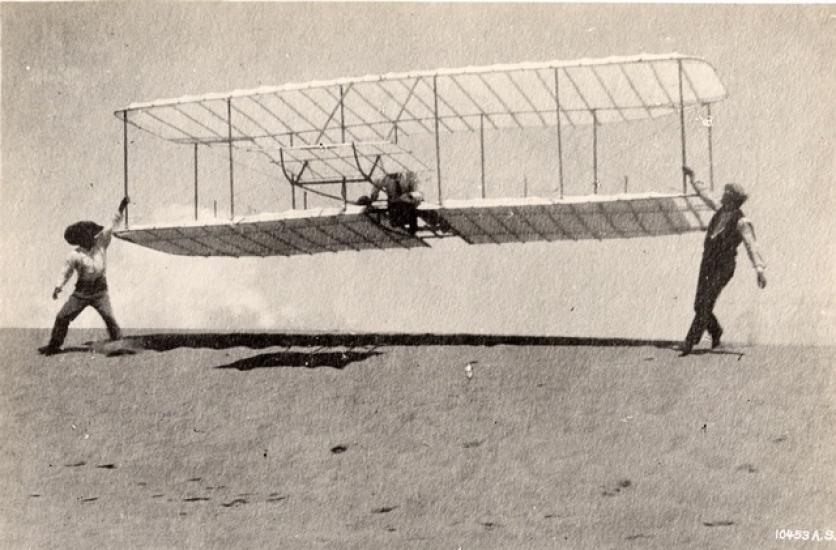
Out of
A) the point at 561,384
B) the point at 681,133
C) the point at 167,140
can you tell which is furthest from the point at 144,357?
the point at 681,133

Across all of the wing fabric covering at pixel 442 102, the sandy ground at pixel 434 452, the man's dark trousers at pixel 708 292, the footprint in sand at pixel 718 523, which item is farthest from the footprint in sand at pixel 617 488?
the wing fabric covering at pixel 442 102

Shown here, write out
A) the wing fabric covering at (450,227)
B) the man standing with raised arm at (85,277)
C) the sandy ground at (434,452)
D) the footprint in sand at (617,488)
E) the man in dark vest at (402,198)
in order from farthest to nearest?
the man standing with raised arm at (85,277), the man in dark vest at (402,198), the wing fabric covering at (450,227), the footprint in sand at (617,488), the sandy ground at (434,452)

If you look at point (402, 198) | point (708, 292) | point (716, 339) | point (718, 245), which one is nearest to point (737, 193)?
point (718, 245)

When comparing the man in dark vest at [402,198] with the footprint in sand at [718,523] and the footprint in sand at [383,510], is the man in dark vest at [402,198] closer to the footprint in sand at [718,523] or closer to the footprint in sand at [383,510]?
the footprint in sand at [383,510]

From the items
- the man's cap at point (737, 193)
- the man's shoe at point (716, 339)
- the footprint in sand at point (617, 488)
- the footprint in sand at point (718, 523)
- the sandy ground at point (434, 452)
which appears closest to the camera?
the footprint in sand at point (718, 523)

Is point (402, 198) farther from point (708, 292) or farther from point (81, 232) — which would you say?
point (81, 232)
